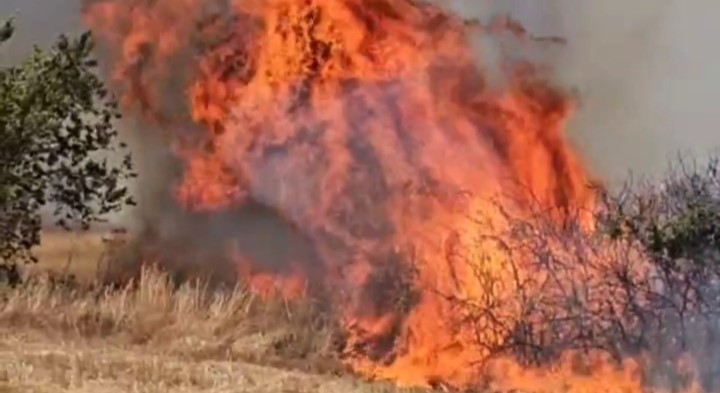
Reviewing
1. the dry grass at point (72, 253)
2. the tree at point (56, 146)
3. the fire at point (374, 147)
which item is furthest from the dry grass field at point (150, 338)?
the fire at point (374, 147)

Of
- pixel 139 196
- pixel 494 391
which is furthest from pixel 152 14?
pixel 494 391

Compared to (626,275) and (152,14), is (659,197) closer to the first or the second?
(626,275)

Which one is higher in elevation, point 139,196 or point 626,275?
point 139,196

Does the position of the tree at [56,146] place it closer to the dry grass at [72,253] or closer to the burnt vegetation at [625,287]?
the dry grass at [72,253]

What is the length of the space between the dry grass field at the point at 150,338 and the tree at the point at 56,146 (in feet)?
1.94

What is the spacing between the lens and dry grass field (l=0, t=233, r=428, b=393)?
12.3 m

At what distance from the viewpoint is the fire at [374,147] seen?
1655 centimetres

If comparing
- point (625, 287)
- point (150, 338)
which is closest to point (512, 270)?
point (625, 287)

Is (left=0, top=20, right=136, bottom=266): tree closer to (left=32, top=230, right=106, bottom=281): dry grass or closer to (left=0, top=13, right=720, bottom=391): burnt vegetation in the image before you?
(left=0, top=13, right=720, bottom=391): burnt vegetation

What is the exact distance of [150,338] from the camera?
594 inches

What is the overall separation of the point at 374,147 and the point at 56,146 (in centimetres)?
406

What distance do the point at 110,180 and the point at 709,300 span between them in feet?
25.6

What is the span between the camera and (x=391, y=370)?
1588 centimetres

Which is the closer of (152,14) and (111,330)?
(111,330)
